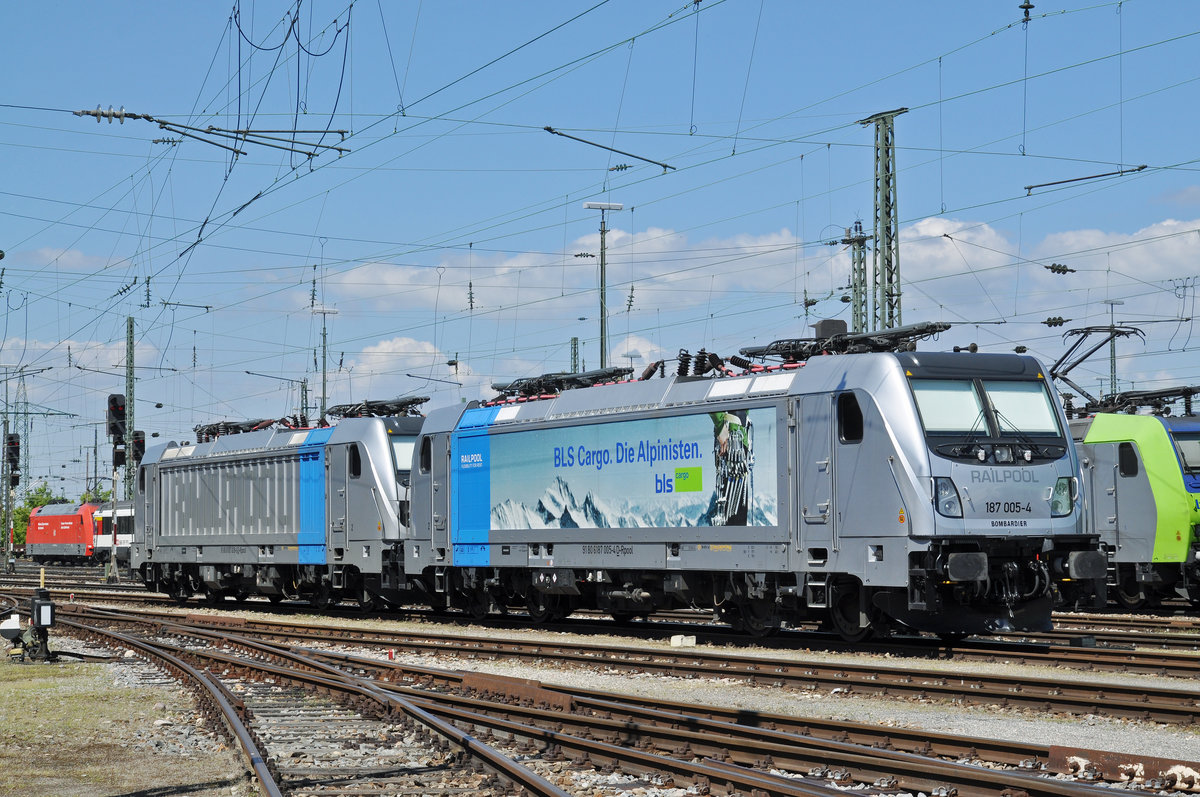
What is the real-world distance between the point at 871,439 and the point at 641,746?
6858 mm

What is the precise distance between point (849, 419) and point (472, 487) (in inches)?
352

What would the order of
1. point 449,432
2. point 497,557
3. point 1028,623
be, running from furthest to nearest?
point 449,432 → point 497,557 → point 1028,623

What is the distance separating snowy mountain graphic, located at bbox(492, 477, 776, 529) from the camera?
19.2 m

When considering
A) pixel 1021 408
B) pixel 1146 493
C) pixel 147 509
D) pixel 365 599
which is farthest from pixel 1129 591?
pixel 147 509

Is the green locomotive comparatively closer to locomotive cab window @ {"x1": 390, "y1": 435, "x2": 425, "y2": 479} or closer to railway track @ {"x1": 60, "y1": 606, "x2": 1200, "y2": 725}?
railway track @ {"x1": 60, "y1": 606, "x2": 1200, "y2": 725}

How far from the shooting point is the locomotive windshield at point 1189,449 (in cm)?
2436

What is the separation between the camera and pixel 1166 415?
2589cm

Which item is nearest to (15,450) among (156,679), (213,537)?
(213,537)

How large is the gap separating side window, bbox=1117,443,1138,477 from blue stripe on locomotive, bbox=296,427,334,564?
15293 millimetres

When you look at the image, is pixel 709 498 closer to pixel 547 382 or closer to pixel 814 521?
pixel 814 521

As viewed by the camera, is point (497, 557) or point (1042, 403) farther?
point (497, 557)

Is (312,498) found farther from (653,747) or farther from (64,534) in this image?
(64,534)

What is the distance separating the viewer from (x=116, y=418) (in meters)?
33.5

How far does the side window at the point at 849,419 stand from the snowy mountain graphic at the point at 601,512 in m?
1.61
